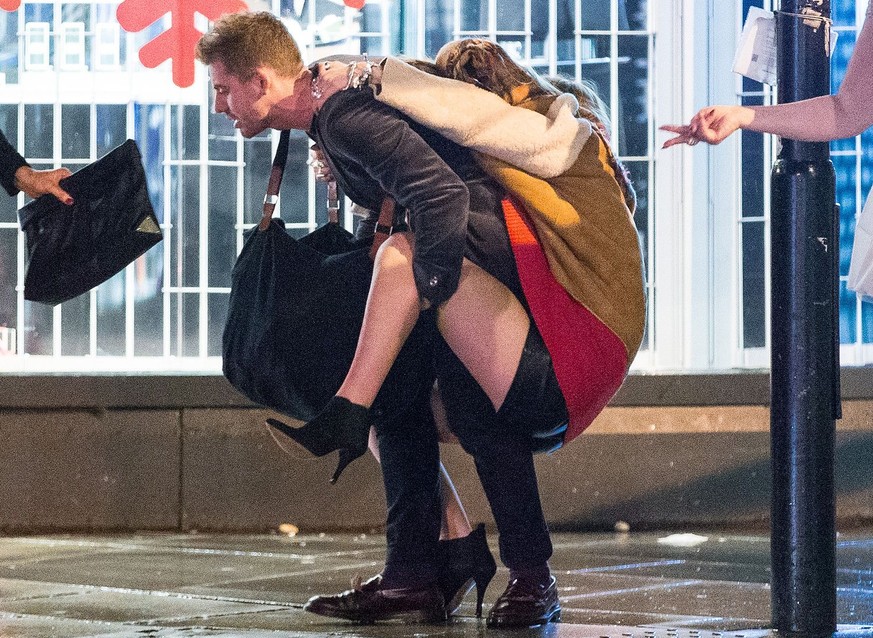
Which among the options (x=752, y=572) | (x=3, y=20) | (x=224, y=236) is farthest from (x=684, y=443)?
(x=3, y=20)

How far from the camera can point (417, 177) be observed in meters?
3.41

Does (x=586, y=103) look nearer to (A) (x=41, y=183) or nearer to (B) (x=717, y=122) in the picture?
(B) (x=717, y=122)

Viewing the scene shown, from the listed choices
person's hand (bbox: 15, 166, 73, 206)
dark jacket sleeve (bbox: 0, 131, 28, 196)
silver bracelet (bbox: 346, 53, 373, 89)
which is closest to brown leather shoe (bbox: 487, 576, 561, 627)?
silver bracelet (bbox: 346, 53, 373, 89)

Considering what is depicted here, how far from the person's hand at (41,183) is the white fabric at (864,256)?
2.10 m

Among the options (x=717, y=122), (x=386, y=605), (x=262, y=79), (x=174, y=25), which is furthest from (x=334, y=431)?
(x=174, y=25)

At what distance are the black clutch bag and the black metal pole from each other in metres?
1.73

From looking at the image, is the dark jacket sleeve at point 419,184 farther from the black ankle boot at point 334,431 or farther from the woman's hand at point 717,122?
the woman's hand at point 717,122

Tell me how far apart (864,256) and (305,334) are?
1365 millimetres

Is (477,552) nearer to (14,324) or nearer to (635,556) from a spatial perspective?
(635,556)

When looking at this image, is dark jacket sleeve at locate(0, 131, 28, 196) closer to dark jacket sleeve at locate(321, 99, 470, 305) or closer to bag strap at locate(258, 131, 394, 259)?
bag strap at locate(258, 131, 394, 259)

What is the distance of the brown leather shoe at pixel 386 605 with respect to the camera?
12.1 ft

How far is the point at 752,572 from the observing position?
4.64 meters

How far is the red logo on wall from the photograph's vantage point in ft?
20.4

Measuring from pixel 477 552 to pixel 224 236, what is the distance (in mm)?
2916
